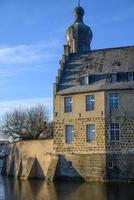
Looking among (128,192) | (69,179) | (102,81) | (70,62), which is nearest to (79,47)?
(70,62)

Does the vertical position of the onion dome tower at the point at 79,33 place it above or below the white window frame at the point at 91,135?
above

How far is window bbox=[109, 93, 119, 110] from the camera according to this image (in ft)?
125

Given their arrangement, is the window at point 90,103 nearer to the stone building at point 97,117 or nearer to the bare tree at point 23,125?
the stone building at point 97,117

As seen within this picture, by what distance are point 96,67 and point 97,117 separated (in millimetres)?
5146

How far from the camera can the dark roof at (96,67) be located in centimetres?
3888

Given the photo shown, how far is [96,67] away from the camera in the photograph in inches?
1608

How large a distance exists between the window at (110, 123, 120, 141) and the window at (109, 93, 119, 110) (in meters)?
1.48

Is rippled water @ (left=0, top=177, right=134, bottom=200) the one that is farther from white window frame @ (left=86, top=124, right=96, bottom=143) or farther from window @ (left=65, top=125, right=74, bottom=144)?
window @ (left=65, top=125, right=74, bottom=144)

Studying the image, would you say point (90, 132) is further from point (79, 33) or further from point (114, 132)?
point (79, 33)

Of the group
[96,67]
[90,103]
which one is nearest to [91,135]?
[90,103]

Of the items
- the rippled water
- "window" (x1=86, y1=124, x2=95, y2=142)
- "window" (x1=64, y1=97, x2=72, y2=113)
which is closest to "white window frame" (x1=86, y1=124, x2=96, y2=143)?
"window" (x1=86, y1=124, x2=95, y2=142)

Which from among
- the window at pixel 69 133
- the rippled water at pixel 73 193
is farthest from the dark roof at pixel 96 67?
the rippled water at pixel 73 193

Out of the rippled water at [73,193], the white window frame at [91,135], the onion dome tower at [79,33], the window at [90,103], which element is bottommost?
the rippled water at [73,193]

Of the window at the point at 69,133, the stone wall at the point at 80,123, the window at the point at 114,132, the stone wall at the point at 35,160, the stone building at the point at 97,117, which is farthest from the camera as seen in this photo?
the stone wall at the point at 35,160
